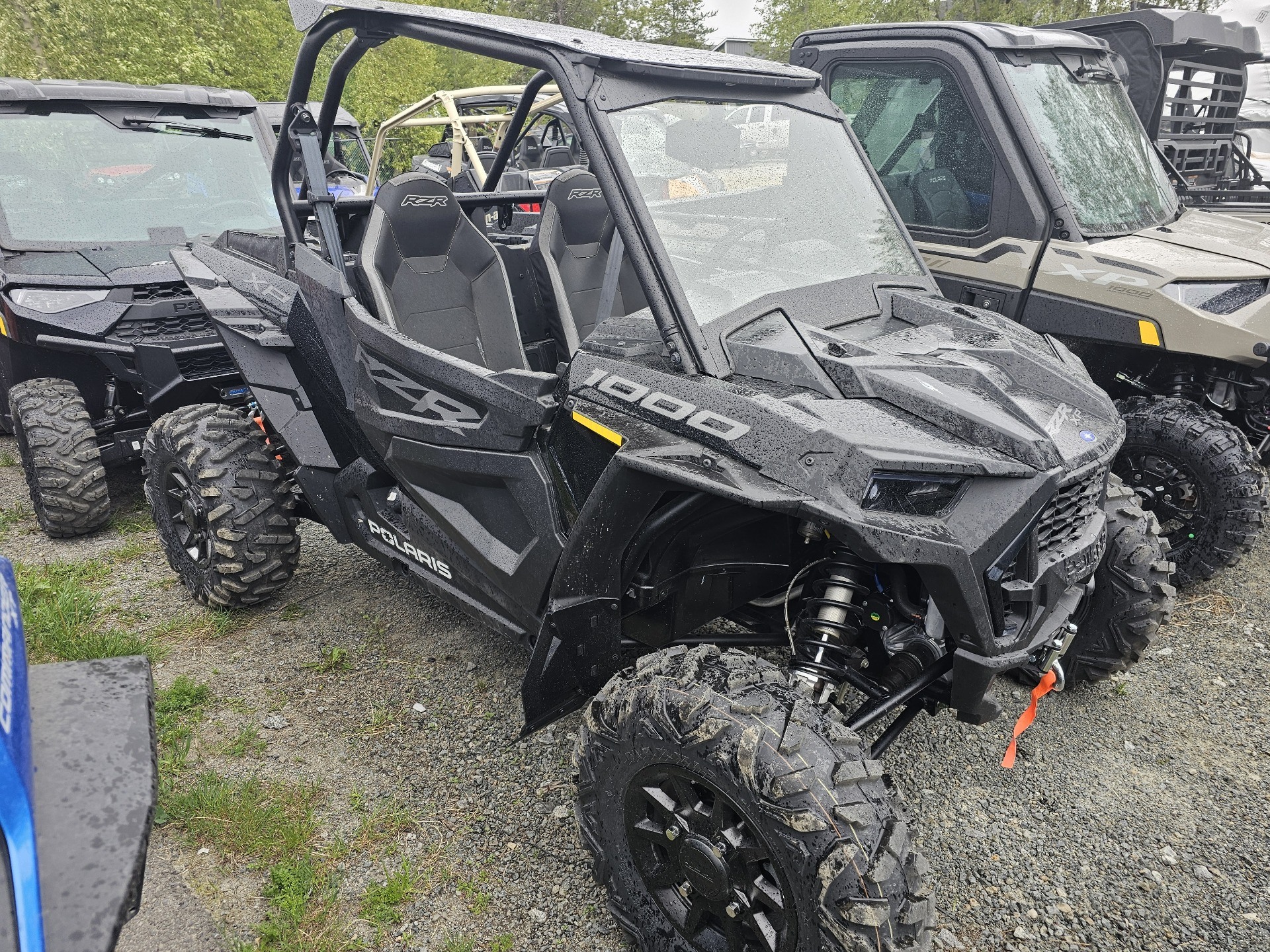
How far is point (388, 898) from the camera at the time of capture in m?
2.41

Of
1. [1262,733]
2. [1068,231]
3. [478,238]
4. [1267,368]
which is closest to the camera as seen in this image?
[1262,733]

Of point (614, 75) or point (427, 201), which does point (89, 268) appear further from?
point (614, 75)

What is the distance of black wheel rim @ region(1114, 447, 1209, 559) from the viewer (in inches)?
154

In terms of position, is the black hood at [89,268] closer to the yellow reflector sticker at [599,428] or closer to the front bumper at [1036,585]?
the yellow reflector sticker at [599,428]

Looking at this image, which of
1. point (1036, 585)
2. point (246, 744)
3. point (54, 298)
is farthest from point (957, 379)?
point (54, 298)

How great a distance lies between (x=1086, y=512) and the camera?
2.30m

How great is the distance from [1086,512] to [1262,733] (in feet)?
5.19

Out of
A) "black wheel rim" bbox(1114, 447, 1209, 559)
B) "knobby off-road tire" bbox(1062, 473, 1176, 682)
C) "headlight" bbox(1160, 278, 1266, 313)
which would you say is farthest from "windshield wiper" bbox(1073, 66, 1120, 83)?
"knobby off-road tire" bbox(1062, 473, 1176, 682)

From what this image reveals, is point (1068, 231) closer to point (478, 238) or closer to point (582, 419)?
point (478, 238)

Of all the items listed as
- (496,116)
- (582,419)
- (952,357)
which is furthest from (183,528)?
(496,116)

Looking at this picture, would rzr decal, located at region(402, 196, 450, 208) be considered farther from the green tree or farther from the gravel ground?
the green tree

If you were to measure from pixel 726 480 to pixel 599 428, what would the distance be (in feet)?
1.41

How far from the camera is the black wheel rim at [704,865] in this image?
1.92 m

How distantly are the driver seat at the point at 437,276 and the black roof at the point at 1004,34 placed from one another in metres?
2.61
